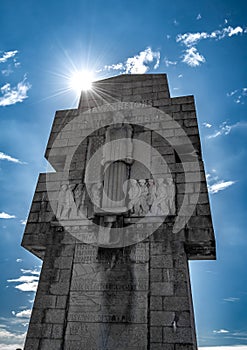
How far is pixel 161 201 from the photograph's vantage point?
6414 millimetres

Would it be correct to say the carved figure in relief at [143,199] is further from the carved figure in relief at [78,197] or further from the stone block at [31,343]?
the stone block at [31,343]

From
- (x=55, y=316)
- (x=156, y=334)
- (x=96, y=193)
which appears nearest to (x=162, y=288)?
(x=156, y=334)

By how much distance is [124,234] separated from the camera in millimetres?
6207

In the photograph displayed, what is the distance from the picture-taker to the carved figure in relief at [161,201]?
6.30 meters

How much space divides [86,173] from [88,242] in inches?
72.0

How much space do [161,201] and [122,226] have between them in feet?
3.32

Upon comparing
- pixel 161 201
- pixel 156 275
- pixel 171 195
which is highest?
pixel 171 195

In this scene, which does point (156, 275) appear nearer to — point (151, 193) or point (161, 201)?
point (161, 201)

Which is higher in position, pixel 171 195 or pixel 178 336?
pixel 171 195

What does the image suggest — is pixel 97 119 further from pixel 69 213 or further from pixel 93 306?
pixel 93 306

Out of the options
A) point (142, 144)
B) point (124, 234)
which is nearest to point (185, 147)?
point (142, 144)

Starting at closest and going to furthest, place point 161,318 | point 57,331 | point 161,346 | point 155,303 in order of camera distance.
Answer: point 161,346, point 161,318, point 155,303, point 57,331

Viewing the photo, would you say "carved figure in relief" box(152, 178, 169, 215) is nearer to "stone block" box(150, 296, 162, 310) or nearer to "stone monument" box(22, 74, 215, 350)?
"stone monument" box(22, 74, 215, 350)

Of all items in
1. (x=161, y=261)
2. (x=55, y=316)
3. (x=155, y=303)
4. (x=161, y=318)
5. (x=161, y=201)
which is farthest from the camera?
(x=161, y=201)
